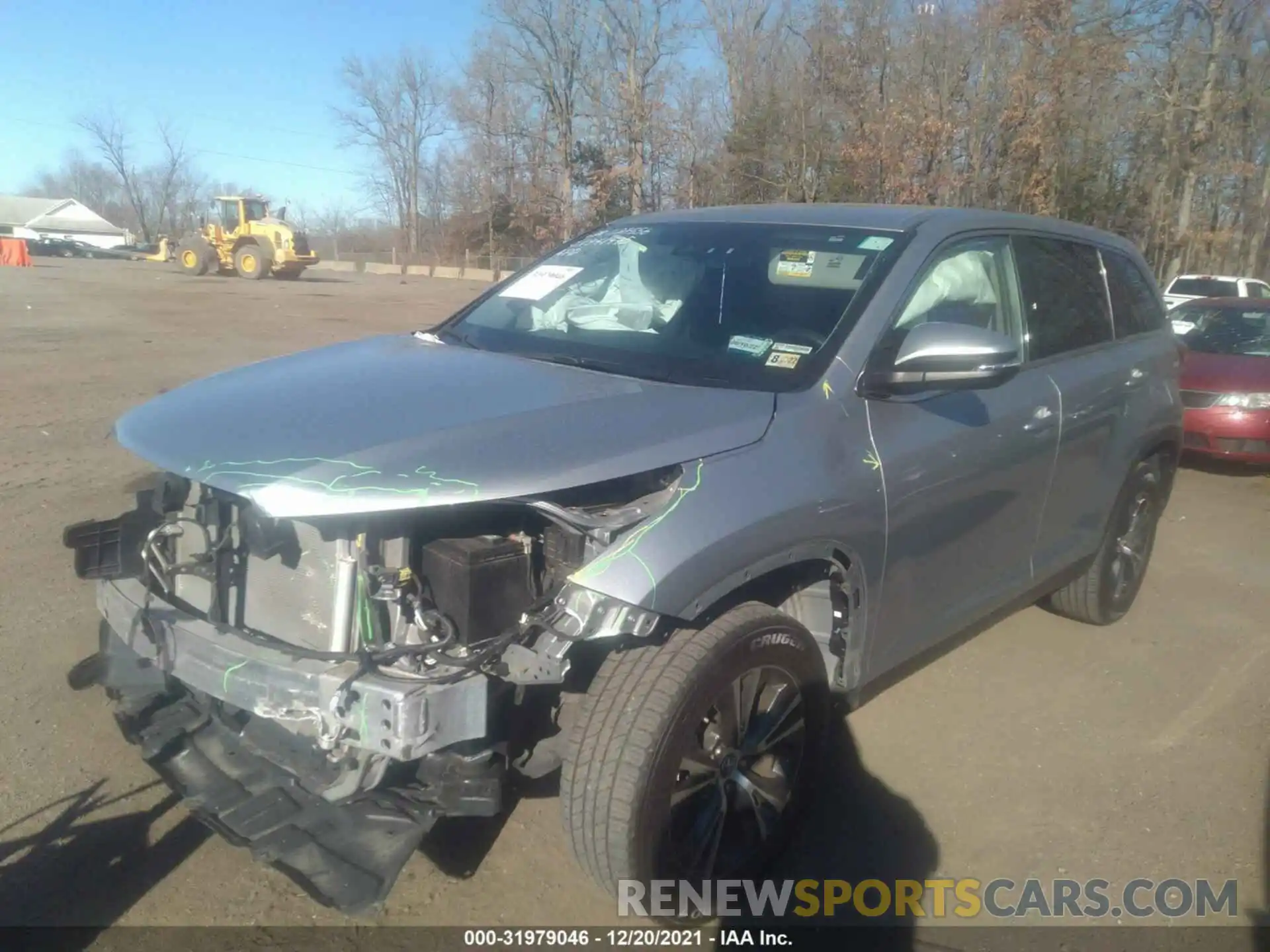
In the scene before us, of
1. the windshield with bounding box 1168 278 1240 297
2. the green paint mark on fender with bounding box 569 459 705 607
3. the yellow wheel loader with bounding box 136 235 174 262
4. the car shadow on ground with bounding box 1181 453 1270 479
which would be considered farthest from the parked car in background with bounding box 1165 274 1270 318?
the yellow wheel loader with bounding box 136 235 174 262

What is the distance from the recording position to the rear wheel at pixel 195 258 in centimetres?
3666

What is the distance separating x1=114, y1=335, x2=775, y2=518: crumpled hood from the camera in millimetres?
2287

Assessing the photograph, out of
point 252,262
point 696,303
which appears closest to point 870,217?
point 696,303

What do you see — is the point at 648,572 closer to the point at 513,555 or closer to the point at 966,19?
the point at 513,555

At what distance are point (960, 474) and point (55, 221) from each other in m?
101

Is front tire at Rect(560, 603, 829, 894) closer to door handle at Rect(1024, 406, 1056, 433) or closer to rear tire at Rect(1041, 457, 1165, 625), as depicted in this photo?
door handle at Rect(1024, 406, 1056, 433)

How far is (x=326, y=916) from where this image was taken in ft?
9.07

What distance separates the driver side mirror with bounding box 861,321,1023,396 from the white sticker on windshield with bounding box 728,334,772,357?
322 mm

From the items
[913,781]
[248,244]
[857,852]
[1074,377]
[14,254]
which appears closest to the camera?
[857,852]

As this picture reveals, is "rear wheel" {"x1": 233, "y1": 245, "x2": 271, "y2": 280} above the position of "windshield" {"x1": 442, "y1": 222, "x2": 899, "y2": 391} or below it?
below

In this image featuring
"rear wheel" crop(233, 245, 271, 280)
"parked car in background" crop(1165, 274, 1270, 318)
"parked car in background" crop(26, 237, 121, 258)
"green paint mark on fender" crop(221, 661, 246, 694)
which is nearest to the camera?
"green paint mark on fender" crop(221, 661, 246, 694)

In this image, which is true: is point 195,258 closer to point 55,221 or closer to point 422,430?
point 422,430

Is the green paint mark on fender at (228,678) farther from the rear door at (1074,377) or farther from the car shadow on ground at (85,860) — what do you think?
the rear door at (1074,377)

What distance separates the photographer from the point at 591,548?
244cm
